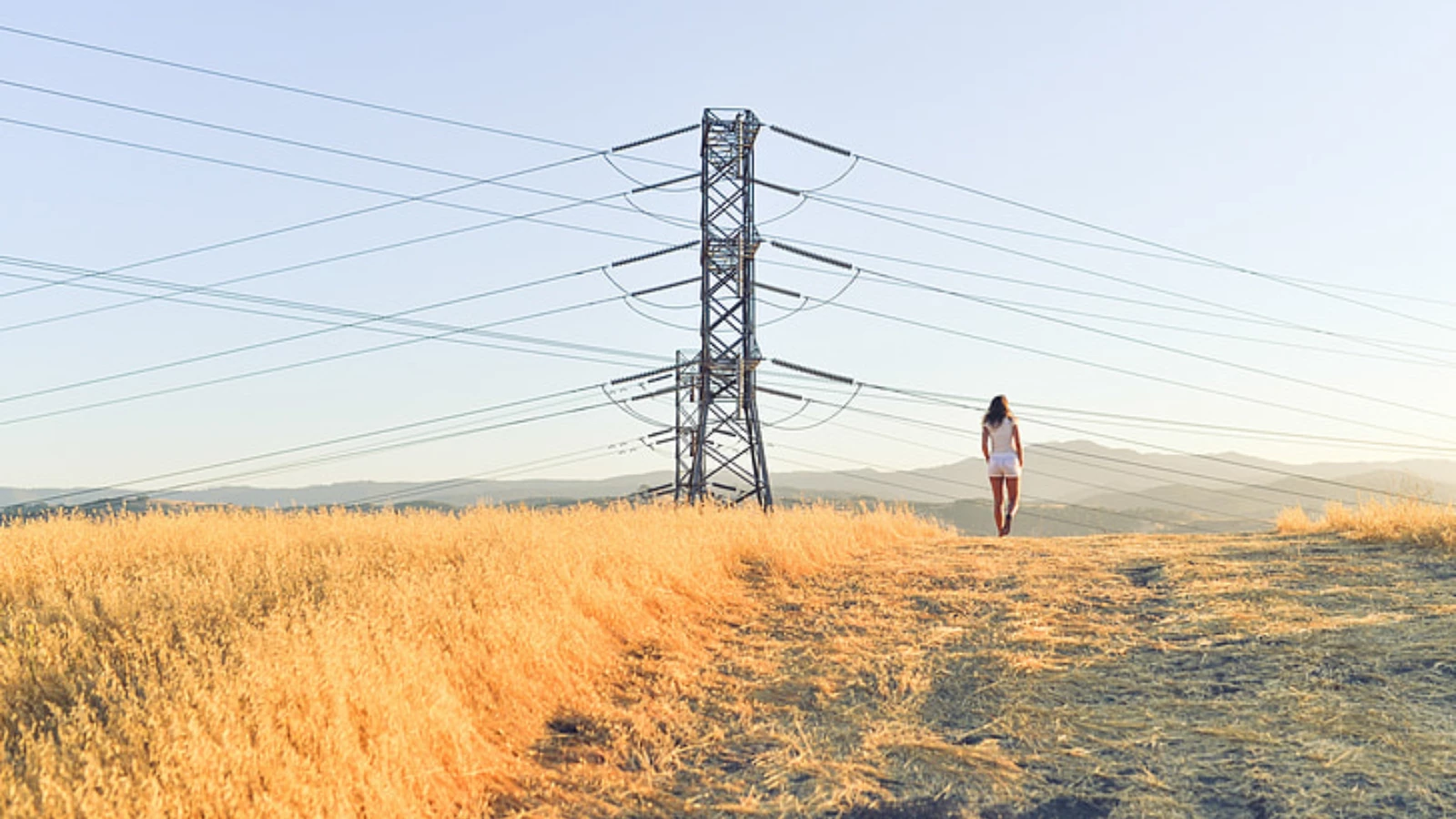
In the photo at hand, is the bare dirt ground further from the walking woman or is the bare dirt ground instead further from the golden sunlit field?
the walking woman

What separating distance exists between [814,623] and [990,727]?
2.98 m

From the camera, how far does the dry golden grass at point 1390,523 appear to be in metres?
10.6

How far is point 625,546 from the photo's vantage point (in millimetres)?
9008

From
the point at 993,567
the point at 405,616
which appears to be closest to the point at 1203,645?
the point at 993,567

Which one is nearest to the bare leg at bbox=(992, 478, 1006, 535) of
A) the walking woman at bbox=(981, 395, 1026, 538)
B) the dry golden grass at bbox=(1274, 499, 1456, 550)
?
the walking woman at bbox=(981, 395, 1026, 538)

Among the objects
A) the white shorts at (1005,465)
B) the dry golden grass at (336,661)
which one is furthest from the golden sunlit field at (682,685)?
the white shorts at (1005,465)

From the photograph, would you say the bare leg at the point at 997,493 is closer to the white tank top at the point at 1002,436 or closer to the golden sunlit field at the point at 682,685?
the white tank top at the point at 1002,436

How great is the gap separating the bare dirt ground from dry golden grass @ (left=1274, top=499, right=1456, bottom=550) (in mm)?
2019

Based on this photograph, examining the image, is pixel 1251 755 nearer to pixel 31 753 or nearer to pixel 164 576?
pixel 31 753

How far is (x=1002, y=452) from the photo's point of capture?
47.1ft

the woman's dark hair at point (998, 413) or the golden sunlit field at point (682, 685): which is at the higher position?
the woman's dark hair at point (998, 413)

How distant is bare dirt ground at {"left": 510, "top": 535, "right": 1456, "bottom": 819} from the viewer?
4.41 m

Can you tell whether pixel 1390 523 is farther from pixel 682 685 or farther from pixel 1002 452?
pixel 682 685

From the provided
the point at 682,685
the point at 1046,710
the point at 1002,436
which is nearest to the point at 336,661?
the point at 682,685
